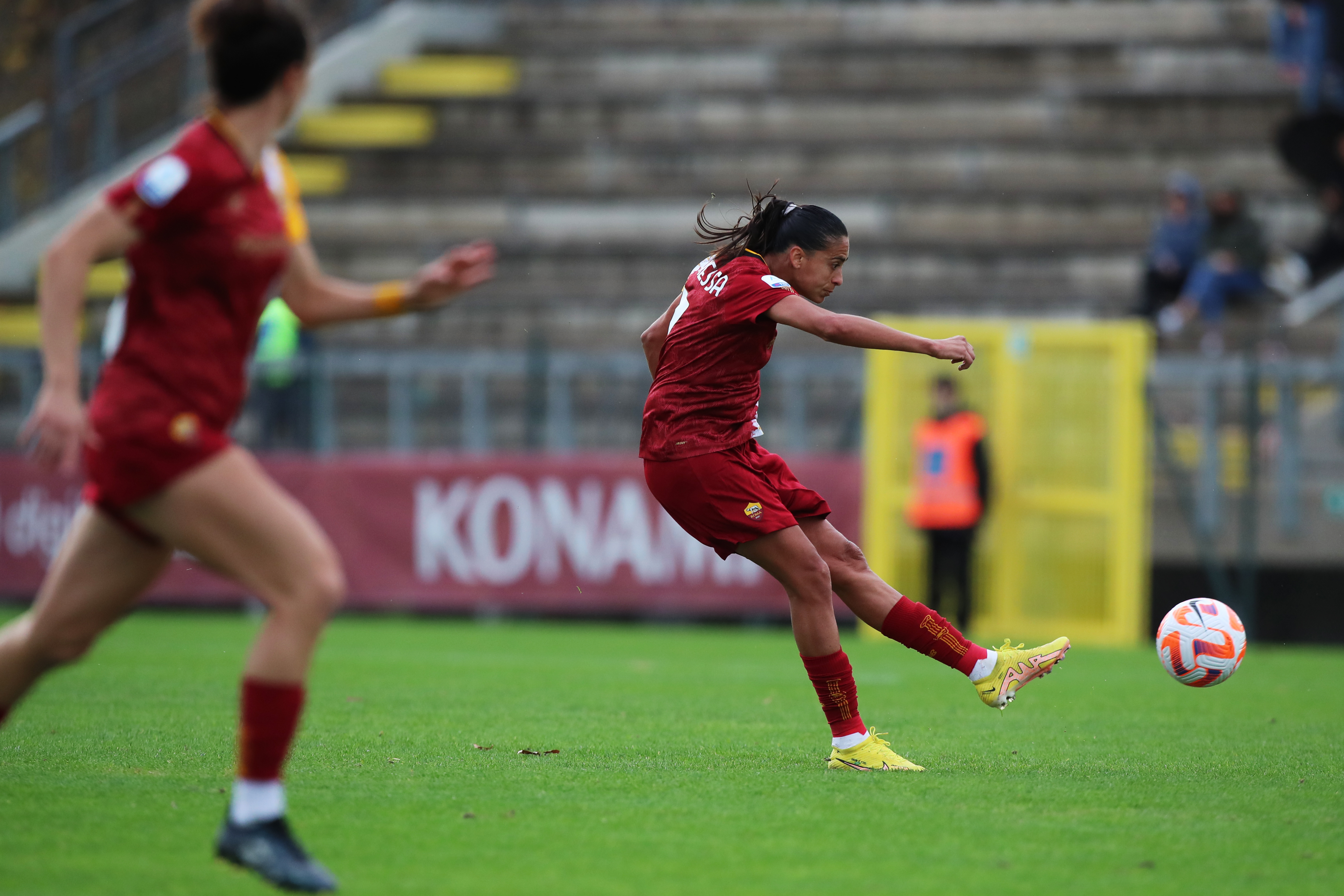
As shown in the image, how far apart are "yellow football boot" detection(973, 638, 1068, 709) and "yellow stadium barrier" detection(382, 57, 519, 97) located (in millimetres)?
17897

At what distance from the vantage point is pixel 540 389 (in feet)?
52.5

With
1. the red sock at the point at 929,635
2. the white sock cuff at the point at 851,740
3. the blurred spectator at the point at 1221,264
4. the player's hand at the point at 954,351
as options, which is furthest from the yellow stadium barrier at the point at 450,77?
the player's hand at the point at 954,351

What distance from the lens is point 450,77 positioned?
78.5 ft

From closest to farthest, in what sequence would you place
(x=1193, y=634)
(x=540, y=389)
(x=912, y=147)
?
(x=1193, y=634), (x=540, y=389), (x=912, y=147)

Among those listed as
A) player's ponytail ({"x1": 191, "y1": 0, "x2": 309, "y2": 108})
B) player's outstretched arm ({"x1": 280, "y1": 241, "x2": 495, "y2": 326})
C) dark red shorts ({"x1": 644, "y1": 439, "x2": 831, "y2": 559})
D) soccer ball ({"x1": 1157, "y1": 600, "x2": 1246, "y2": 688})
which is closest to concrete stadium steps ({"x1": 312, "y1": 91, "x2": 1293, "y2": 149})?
soccer ball ({"x1": 1157, "y1": 600, "x2": 1246, "y2": 688})

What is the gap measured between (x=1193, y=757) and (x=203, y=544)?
13.9ft

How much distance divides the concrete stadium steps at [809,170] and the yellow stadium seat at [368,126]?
0.40 metres

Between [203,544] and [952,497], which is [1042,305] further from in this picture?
[203,544]

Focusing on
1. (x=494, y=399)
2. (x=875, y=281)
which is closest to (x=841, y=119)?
(x=875, y=281)

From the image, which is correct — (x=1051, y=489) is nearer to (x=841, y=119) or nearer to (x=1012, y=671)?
(x=1012, y=671)

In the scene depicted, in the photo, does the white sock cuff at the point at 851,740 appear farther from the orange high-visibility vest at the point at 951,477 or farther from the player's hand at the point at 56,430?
the orange high-visibility vest at the point at 951,477

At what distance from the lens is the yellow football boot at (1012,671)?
22.6 feet

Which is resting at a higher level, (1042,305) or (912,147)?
(912,147)

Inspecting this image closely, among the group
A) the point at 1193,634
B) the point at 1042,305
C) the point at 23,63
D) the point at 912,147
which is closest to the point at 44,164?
the point at 23,63
